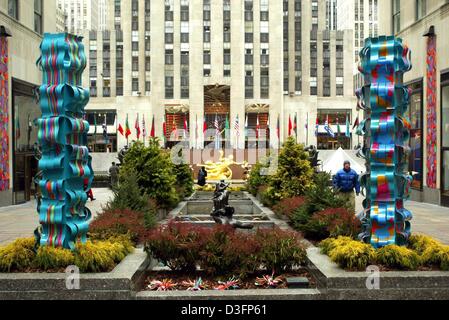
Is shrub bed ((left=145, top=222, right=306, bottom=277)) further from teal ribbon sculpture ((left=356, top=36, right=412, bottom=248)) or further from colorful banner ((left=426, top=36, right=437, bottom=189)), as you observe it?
colorful banner ((left=426, top=36, right=437, bottom=189))

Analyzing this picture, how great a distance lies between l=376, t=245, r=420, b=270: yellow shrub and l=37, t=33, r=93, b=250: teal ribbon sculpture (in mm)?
5311

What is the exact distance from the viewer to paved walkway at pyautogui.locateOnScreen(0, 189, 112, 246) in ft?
48.4

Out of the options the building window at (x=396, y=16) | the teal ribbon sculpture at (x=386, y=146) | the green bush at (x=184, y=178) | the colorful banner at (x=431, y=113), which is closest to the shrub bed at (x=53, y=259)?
the teal ribbon sculpture at (x=386, y=146)

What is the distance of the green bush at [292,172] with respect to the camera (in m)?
17.6

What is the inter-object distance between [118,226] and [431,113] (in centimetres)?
1904

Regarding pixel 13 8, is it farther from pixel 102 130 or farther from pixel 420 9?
pixel 102 130

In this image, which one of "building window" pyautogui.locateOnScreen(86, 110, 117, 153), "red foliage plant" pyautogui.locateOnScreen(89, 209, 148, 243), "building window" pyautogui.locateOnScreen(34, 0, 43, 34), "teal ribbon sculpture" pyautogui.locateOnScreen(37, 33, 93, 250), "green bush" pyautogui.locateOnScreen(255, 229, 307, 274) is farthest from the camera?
"building window" pyautogui.locateOnScreen(86, 110, 117, 153)

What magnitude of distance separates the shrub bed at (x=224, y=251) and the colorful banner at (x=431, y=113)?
57.1ft

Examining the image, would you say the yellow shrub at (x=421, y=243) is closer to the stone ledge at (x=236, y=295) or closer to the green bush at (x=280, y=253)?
the green bush at (x=280, y=253)

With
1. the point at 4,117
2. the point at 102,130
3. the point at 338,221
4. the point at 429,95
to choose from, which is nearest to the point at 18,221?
the point at 4,117

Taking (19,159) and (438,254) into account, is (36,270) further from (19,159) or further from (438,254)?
(19,159)

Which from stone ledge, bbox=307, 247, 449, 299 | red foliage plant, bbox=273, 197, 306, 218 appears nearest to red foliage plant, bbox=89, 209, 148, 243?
stone ledge, bbox=307, 247, 449, 299

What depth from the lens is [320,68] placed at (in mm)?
90125

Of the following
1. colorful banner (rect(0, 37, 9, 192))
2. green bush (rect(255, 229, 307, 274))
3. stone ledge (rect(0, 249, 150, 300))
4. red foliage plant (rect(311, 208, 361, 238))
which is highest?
colorful banner (rect(0, 37, 9, 192))
